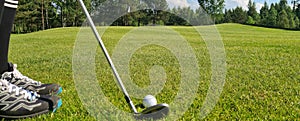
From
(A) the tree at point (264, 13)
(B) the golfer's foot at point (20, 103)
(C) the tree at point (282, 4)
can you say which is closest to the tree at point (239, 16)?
(A) the tree at point (264, 13)

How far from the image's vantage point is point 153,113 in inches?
86.0

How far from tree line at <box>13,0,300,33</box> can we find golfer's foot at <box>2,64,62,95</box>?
780 millimetres

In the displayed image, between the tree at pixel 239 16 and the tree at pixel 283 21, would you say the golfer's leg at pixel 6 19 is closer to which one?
the tree at pixel 239 16

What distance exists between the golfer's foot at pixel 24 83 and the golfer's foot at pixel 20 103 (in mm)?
300

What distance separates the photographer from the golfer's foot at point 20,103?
2137mm

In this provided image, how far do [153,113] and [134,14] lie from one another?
208 centimetres

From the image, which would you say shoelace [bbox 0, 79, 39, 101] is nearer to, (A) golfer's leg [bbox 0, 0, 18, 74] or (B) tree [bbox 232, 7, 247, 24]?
(A) golfer's leg [bbox 0, 0, 18, 74]

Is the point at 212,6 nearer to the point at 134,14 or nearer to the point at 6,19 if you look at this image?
the point at 134,14

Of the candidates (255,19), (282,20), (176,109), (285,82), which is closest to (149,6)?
(176,109)

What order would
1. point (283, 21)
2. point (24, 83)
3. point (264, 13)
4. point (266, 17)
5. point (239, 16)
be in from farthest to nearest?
point (264, 13)
point (266, 17)
point (239, 16)
point (283, 21)
point (24, 83)

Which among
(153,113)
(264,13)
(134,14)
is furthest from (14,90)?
(264,13)

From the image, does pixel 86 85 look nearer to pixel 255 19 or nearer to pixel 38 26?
pixel 38 26

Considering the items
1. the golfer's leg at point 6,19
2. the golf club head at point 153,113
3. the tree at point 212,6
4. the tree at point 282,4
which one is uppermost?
the tree at point 282,4

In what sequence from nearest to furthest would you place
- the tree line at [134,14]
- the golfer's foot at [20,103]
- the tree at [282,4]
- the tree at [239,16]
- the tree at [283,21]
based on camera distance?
the golfer's foot at [20,103] → the tree line at [134,14] → the tree at [283,21] → the tree at [239,16] → the tree at [282,4]
